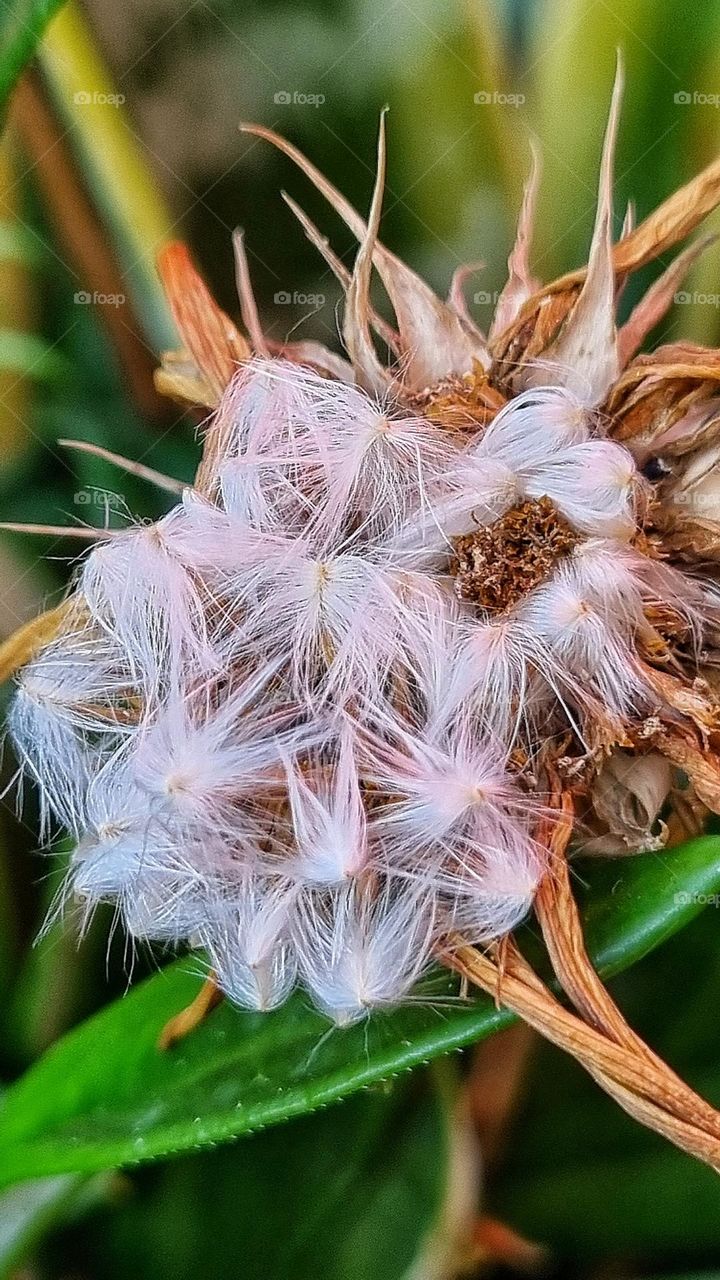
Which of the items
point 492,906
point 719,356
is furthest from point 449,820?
point 719,356
